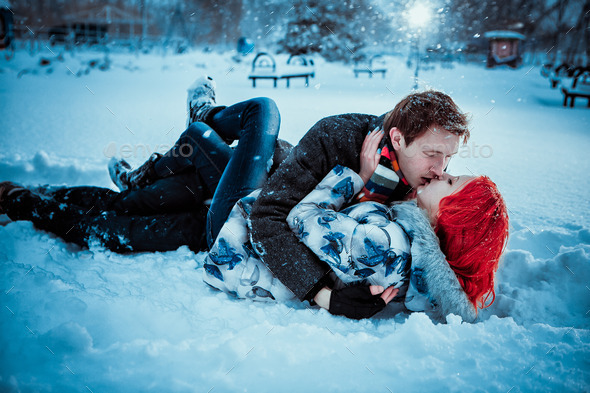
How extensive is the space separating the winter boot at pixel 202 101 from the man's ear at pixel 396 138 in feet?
3.06

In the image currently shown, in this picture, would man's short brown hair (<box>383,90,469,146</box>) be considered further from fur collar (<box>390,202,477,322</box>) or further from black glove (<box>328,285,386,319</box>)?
black glove (<box>328,285,386,319</box>)

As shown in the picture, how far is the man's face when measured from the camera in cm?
116

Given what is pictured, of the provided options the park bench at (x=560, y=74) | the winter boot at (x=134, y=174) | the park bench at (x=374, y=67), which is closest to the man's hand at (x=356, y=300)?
the winter boot at (x=134, y=174)

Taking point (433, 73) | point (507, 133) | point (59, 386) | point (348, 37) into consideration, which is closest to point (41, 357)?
point (59, 386)

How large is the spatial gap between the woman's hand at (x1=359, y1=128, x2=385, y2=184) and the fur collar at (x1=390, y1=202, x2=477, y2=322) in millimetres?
212

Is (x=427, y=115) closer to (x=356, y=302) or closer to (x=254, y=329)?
(x=356, y=302)

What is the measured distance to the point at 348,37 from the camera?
636cm

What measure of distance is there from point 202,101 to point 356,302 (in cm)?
134

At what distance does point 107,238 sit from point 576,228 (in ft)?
7.57

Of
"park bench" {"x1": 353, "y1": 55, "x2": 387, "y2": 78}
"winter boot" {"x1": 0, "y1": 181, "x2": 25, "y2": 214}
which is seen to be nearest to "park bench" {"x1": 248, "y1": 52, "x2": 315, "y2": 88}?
"park bench" {"x1": 353, "y1": 55, "x2": 387, "y2": 78}

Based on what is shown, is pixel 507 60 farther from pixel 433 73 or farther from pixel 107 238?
pixel 107 238

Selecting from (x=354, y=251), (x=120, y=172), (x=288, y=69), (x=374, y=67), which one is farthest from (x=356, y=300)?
(x=374, y=67)

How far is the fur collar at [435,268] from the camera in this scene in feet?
3.51

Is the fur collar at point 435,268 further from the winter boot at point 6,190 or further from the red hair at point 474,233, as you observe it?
the winter boot at point 6,190
